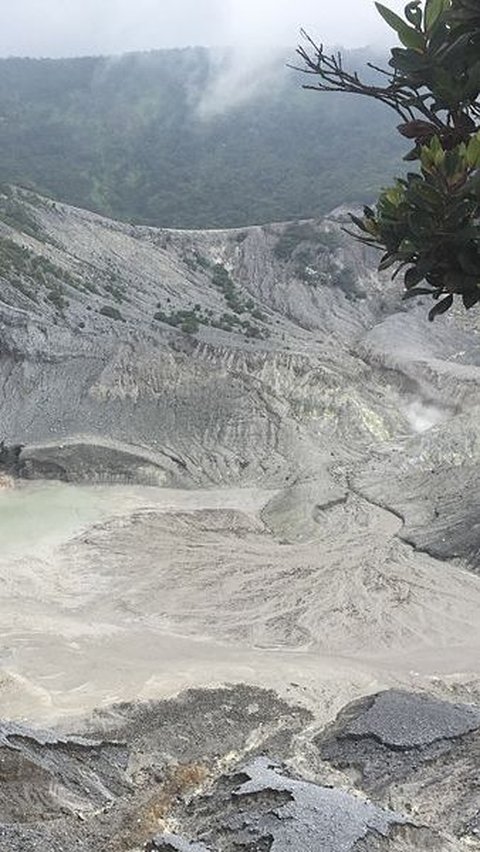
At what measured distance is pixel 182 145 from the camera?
94.0m

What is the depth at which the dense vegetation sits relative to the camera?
7731cm

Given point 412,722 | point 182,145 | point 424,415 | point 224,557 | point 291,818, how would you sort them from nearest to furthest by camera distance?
point 291,818
point 412,722
point 224,557
point 424,415
point 182,145

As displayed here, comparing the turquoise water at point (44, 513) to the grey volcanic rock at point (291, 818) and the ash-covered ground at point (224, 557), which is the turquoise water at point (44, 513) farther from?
the grey volcanic rock at point (291, 818)

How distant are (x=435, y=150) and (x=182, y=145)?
96160 millimetres

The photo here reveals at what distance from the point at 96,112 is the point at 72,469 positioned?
8286 centimetres

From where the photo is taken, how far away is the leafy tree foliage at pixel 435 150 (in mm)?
2816

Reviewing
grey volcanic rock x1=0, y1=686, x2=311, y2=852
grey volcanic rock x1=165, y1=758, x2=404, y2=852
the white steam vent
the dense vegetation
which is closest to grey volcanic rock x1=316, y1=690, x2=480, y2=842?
grey volcanic rock x1=0, y1=686, x2=311, y2=852

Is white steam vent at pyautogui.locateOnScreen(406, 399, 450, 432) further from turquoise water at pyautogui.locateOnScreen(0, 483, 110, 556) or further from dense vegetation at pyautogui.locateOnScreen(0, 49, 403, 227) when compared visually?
dense vegetation at pyautogui.locateOnScreen(0, 49, 403, 227)

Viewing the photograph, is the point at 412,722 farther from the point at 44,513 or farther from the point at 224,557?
the point at 44,513

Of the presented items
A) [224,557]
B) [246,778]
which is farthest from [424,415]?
[246,778]

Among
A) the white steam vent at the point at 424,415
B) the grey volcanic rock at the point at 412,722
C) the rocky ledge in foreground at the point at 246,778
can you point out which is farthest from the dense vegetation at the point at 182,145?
the grey volcanic rock at the point at 412,722

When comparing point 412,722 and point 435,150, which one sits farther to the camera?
point 412,722

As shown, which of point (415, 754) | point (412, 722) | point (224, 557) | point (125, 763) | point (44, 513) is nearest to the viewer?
point (415, 754)

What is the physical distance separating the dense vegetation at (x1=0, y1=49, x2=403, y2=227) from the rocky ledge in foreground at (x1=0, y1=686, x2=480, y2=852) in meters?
57.6
